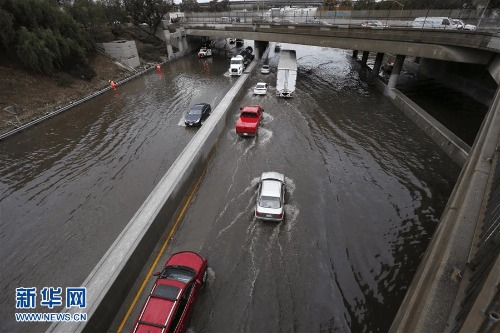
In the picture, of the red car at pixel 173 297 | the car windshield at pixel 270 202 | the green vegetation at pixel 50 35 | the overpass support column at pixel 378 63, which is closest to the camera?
the red car at pixel 173 297

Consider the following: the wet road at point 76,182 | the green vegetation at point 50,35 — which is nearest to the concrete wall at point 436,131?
the wet road at point 76,182

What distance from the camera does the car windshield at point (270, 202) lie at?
14031 mm

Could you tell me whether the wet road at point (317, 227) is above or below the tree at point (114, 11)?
below

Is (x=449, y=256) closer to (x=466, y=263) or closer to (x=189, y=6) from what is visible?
(x=466, y=263)

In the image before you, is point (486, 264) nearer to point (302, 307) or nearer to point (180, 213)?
point (302, 307)

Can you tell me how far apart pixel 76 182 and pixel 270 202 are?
1311cm

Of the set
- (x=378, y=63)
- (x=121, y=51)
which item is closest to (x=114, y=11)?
(x=121, y=51)

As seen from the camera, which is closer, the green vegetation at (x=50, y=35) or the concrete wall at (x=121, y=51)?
the green vegetation at (x=50, y=35)

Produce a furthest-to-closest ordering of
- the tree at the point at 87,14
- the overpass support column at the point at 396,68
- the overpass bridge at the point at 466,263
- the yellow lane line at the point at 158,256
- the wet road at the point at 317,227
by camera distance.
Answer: the tree at the point at 87,14, the overpass support column at the point at 396,68, the wet road at the point at 317,227, the yellow lane line at the point at 158,256, the overpass bridge at the point at 466,263

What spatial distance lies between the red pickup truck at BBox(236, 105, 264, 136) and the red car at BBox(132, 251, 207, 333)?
13263 millimetres

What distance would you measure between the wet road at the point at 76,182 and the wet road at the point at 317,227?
3.77m

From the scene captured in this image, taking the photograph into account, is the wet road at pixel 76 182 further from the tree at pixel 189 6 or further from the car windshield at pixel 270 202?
the tree at pixel 189 6

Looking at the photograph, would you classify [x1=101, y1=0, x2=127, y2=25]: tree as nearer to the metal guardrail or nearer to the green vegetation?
the green vegetation

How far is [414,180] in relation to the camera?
17.5 metres
